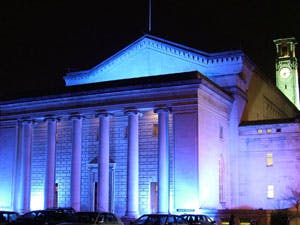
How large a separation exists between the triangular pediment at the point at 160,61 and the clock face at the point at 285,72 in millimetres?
42007

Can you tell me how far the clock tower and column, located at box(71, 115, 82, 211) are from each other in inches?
2035

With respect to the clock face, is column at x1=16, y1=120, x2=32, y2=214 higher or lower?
lower

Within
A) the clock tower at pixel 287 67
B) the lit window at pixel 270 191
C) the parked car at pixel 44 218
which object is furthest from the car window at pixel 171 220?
the clock tower at pixel 287 67

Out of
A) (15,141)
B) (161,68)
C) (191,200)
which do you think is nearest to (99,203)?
(191,200)

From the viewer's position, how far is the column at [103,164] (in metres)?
44.2

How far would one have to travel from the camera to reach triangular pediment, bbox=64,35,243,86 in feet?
165

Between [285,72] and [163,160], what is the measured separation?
53.4 metres

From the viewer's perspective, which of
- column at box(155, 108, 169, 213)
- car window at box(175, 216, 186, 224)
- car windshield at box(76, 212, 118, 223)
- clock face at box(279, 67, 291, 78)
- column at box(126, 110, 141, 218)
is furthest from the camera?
clock face at box(279, 67, 291, 78)

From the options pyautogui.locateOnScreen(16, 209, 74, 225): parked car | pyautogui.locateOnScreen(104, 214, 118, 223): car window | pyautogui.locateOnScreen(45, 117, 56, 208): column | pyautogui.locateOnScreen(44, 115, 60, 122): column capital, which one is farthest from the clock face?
pyautogui.locateOnScreen(104, 214, 118, 223): car window

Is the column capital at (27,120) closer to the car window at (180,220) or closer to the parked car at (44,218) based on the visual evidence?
the parked car at (44,218)

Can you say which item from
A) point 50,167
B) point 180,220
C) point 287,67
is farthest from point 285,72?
point 180,220

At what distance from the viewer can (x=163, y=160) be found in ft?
139

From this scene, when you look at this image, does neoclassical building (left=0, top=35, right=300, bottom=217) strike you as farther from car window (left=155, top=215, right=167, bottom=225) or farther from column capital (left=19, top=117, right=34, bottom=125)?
car window (left=155, top=215, right=167, bottom=225)

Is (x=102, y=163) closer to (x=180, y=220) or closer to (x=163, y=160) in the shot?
(x=163, y=160)
